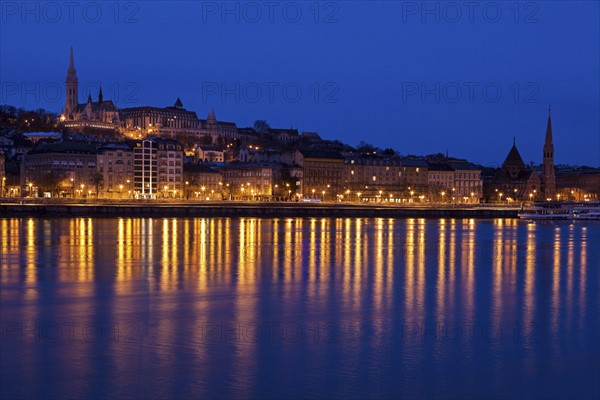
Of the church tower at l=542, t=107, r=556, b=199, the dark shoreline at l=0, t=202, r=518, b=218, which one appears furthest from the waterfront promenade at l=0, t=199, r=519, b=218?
the church tower at l=542, t=107, r=556, b=199

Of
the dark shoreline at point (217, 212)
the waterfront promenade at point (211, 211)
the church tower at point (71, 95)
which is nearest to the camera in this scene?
the dark shoreline at point (217, 212)

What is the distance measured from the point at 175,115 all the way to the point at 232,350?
163347 mm

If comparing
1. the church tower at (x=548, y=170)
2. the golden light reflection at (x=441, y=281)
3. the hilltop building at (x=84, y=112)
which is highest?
the hilltop building at (x=84, y=112)

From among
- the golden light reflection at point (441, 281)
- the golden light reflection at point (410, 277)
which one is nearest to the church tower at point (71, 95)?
the golden light reflection at point (410, 277)

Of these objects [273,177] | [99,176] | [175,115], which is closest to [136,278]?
[99,176]

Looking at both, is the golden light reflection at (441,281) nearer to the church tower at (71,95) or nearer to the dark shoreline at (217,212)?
the dark shoreline at (217,212)

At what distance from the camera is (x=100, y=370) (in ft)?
35.3

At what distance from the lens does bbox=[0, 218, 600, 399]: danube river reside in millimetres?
10359

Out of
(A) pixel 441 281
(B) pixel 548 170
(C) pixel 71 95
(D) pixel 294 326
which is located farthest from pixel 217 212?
(C) pixel 71 95

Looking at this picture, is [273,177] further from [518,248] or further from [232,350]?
[232,350]

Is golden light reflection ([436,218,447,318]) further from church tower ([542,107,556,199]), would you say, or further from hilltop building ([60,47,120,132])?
hilltop building ([60,47,120,132])

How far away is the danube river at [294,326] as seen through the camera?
1036 centimetres

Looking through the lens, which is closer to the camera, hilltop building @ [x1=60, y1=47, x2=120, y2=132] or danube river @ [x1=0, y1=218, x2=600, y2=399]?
danube river @ [x1=0, y1=218, x2=600, y2=399]

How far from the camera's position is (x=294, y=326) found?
46.4ft
